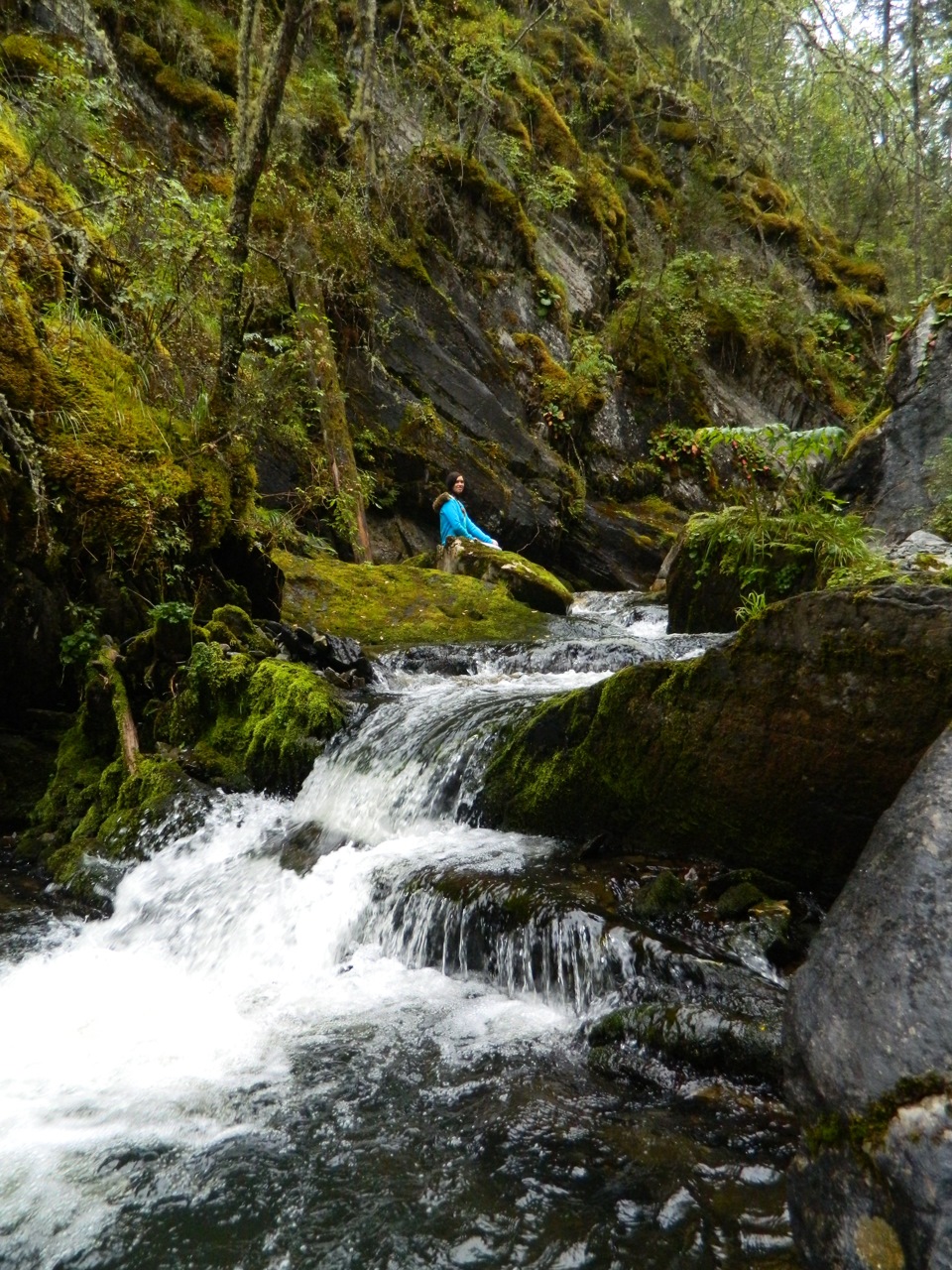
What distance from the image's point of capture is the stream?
2275 millimetres

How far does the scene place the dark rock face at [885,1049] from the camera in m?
1.71

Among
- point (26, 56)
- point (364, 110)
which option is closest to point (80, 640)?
point (26, 56)

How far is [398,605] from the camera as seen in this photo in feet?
32.3

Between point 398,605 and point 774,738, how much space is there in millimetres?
6665

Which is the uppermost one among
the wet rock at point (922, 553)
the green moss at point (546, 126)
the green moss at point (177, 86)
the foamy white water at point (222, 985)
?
the green moss at point (546, 126)

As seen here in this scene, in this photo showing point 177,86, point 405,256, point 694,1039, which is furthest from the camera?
point 405,256

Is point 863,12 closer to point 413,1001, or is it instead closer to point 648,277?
point 413,1001

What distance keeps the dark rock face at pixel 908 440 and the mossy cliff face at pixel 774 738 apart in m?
5.73

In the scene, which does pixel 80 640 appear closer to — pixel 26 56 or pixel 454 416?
pixel 26 56

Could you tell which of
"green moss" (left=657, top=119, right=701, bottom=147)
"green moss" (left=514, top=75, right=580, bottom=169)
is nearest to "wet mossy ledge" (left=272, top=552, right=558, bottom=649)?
"green moss" (left=514, top=75, right=580, bottom=169)

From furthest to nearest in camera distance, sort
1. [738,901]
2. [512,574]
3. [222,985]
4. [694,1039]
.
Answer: [512,574] → [222,985] → [738,901] → [694,1039]

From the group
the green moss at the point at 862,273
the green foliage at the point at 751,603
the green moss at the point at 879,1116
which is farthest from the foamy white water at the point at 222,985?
the green moss at the point at 862,273

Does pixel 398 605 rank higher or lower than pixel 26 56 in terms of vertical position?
lower

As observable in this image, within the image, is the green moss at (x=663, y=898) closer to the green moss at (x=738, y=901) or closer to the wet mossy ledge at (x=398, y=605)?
the green moss at (x=738, y=901)
